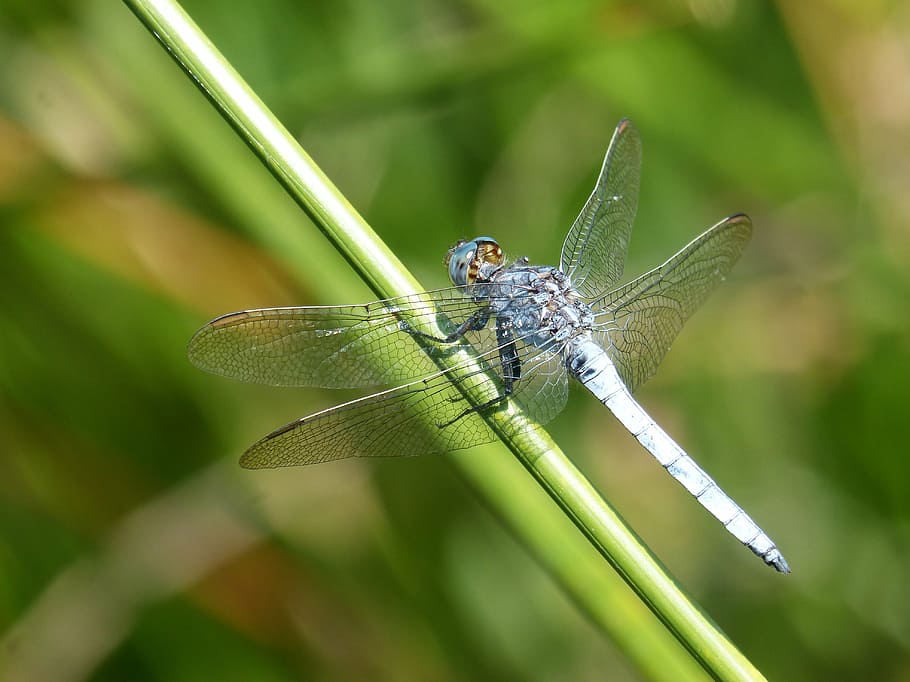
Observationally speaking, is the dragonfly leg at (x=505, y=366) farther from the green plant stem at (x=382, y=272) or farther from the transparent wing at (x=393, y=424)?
the green plant stem at (x=382, y=272)

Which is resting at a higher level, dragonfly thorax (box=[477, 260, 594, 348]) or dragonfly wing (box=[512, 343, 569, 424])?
dragonfly thorax (box=[477, 260, 594, 348])

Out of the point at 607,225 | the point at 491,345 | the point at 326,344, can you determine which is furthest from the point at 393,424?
the point at 607,225

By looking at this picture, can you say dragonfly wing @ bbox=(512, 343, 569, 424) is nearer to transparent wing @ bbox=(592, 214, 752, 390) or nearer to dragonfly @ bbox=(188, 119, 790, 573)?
dragonfly @ bbox=(188, 119, 790, 573)

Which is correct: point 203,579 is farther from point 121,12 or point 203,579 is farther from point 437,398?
point 121,12

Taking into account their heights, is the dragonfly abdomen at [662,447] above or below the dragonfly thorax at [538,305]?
below

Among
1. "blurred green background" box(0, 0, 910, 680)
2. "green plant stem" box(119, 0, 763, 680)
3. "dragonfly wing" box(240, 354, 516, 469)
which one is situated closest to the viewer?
"green plant stem" box(119, 0, 763, 680)

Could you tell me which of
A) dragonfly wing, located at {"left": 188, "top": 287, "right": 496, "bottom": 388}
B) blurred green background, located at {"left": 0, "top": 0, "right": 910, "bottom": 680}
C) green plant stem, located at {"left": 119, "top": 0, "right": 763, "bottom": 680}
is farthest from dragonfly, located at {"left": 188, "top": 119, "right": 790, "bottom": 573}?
blurred green background, located at {"left": 0, "top": 0, "right": 910, "bottom": 680}

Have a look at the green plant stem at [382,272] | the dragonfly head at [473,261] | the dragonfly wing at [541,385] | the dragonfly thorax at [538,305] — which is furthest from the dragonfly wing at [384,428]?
the dragonfly head at [473,261]

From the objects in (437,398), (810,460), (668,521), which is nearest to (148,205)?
(437,398)
